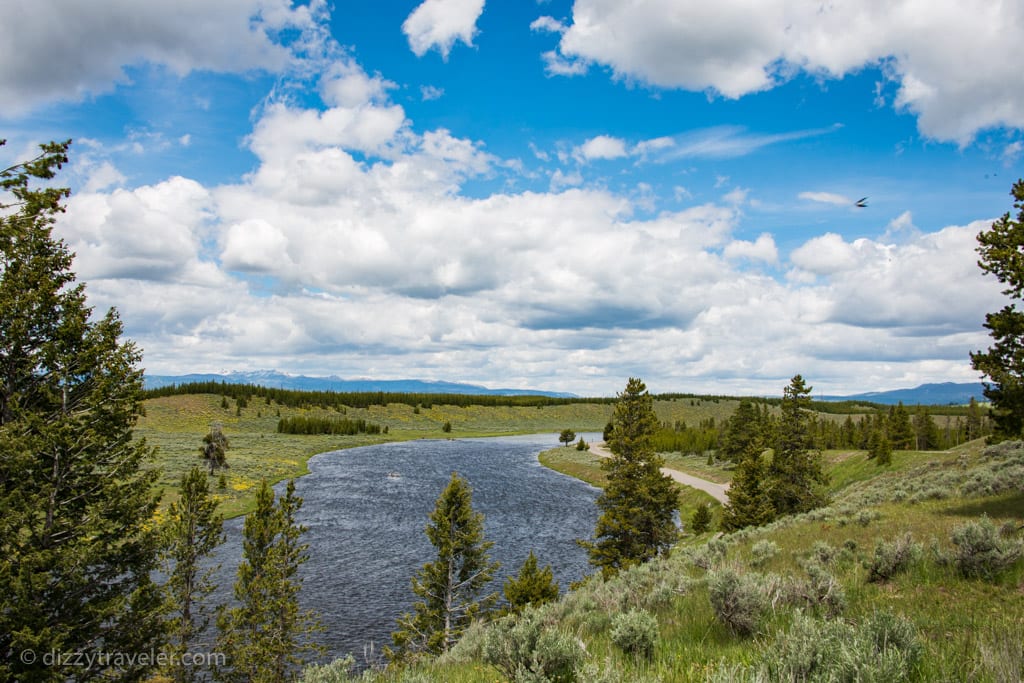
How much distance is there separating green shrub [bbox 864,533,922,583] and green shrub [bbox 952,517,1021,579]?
676 millimetres

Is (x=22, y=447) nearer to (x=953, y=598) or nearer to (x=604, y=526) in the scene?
(x=953, y=598)

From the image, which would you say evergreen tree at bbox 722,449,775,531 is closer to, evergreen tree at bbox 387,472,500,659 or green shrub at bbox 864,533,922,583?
evergreen tree at bbox 387,472,500,659

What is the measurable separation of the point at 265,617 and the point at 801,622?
88.2 ft

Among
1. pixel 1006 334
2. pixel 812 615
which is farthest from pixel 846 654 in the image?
pixel 1006 334

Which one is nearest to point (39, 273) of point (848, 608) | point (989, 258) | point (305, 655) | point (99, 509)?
point (99, 509)

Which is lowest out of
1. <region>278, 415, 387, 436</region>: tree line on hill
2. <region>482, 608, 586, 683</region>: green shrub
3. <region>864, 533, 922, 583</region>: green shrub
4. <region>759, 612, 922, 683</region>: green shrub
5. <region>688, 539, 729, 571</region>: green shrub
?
<region>278, 415, 387, 436</region>: tree line on hill

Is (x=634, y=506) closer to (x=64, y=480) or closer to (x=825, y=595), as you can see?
(x=825, y=595)

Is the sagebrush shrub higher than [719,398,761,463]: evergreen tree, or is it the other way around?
the sagebrush shrub

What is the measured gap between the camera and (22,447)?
1430cm

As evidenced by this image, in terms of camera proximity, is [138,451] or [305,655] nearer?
[138,451]

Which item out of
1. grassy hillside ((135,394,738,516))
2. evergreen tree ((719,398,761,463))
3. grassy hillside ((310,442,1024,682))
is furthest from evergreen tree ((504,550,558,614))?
evergreen tree ((719,398,761,463))

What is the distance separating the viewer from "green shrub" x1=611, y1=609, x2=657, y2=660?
6238mm

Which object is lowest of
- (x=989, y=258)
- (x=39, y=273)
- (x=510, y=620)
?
(x=510, y=620)

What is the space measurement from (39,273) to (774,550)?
24412 millimetres
